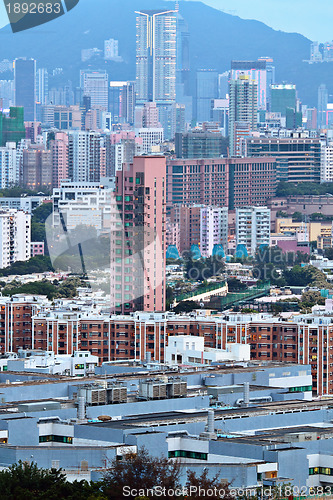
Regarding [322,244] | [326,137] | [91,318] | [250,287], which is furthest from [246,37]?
[91,318]

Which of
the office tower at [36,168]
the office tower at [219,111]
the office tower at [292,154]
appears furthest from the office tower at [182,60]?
the office tower at [292,154]

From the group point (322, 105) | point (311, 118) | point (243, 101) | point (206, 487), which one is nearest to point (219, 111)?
point (311, 118)

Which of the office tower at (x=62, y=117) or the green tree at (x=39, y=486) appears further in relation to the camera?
the office tower at (x=62, y=117)

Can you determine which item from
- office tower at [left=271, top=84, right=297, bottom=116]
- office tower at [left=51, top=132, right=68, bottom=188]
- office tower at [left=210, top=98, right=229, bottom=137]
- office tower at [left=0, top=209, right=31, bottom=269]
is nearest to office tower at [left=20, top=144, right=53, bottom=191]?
office tower at [left=51, top=132, right=68, bottom=188]

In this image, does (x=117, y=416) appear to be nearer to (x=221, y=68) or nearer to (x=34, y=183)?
(x=34, y=183)

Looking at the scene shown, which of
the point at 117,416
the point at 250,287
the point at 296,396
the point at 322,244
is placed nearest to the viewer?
the point at 117,416

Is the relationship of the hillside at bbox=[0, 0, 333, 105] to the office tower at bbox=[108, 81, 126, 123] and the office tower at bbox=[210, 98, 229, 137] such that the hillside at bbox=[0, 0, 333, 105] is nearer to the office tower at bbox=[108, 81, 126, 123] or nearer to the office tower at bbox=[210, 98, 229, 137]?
the office tower at bbox=[108, 81, 126, 123]

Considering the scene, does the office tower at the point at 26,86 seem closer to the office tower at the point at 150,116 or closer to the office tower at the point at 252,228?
the office tower at the point at 150,116
